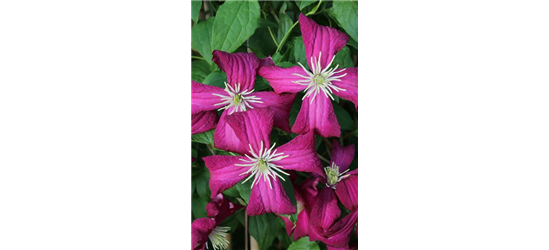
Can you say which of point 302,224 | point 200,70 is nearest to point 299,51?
point 200,70

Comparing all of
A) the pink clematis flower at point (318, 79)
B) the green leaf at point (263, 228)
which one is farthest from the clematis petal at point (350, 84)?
the green leaf at point (263, 228)

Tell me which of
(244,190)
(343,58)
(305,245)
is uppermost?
(343,58)

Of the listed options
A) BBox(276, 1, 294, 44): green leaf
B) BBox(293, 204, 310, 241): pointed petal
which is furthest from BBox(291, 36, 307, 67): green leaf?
BBox(293, 204, 310, 241): pointed petal

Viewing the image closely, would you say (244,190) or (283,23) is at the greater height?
(283,23)

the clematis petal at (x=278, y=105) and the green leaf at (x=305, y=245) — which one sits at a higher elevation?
the clematis petal at (x=278, y=105)

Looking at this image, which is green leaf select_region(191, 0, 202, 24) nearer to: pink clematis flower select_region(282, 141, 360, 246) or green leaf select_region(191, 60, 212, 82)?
green leaf select_region(191, 60, 212, 82)

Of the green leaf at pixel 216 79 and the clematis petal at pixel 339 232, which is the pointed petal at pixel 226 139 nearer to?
the green leaf at pixel 216 79

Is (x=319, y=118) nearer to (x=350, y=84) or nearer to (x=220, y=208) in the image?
(x=350, y=84)

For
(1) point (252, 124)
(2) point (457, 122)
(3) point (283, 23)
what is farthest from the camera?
(3) point (283, 23)
